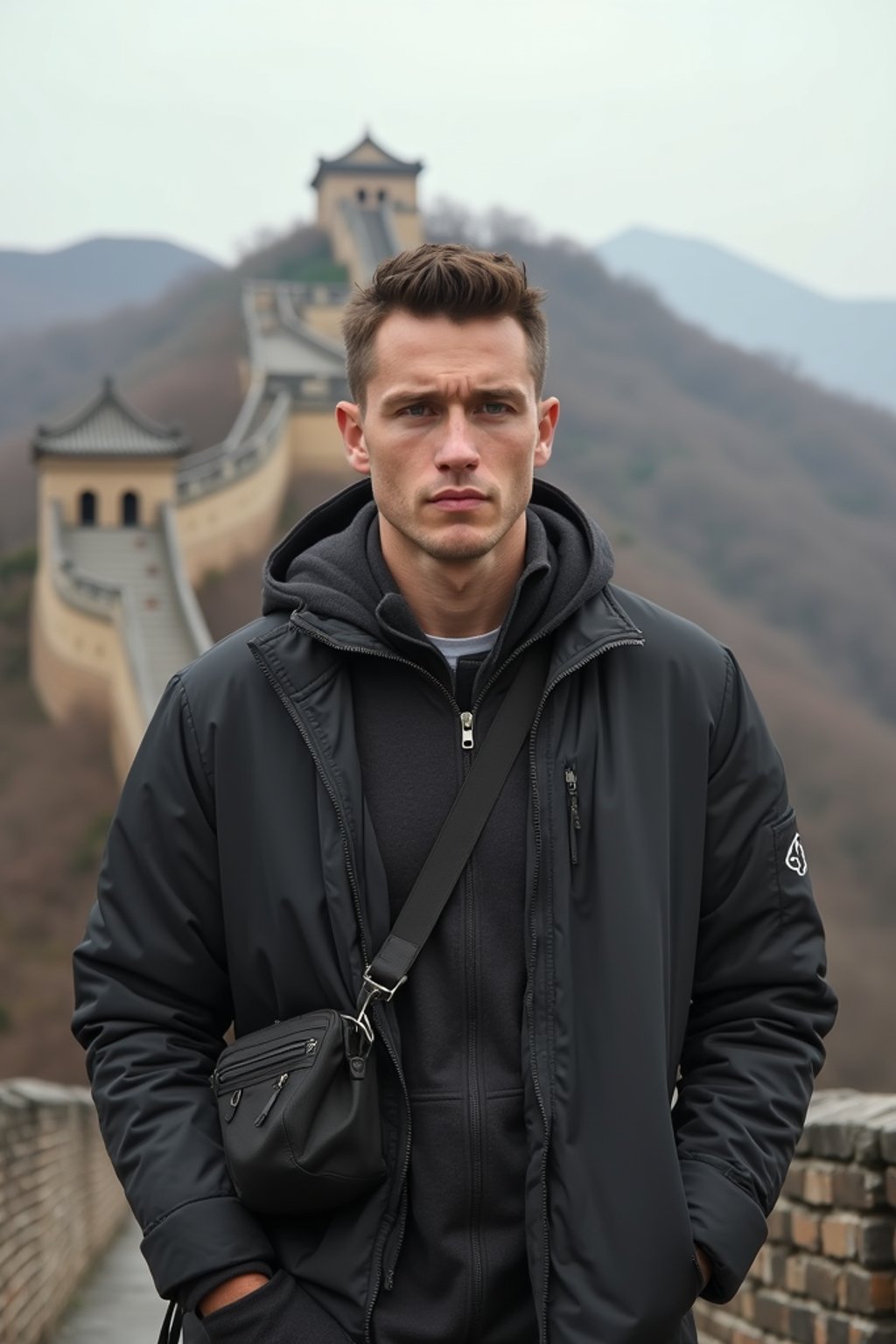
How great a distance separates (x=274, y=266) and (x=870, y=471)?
2146cm

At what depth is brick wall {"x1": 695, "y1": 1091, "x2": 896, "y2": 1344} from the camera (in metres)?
4.11

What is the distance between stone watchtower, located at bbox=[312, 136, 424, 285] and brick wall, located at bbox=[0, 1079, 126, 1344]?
155 feet

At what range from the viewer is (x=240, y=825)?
2615mm

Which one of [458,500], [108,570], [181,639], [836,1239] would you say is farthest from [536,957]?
[108,570]

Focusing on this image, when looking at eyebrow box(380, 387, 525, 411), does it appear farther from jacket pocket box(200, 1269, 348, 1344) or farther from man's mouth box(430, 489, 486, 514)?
jacket pocket box(200, 1269, 348, 1344)

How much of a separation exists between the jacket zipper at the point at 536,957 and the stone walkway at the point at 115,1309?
5.19 metres

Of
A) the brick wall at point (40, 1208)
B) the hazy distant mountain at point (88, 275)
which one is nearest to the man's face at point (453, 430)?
the brick wall at point (40, 1208)

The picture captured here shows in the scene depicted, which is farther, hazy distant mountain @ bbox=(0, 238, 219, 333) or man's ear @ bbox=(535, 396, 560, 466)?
hazy distant mountain @ bbox=(0, 238, 219, 333)

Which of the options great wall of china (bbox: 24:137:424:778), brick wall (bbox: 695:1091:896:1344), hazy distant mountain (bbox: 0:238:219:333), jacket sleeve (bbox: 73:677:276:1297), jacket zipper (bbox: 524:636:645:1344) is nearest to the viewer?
jacket zipper (bbox: 524:636:645:1344)

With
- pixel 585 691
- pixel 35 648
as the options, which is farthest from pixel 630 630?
pixel 35 648

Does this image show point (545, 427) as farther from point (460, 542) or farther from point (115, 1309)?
point (115, 1309)

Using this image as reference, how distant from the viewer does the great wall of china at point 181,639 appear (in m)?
4.32

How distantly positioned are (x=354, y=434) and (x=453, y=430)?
11.7 inches

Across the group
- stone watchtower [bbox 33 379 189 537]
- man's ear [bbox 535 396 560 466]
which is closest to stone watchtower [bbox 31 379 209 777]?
stone watchtower [bbox 33 379 189 537]
